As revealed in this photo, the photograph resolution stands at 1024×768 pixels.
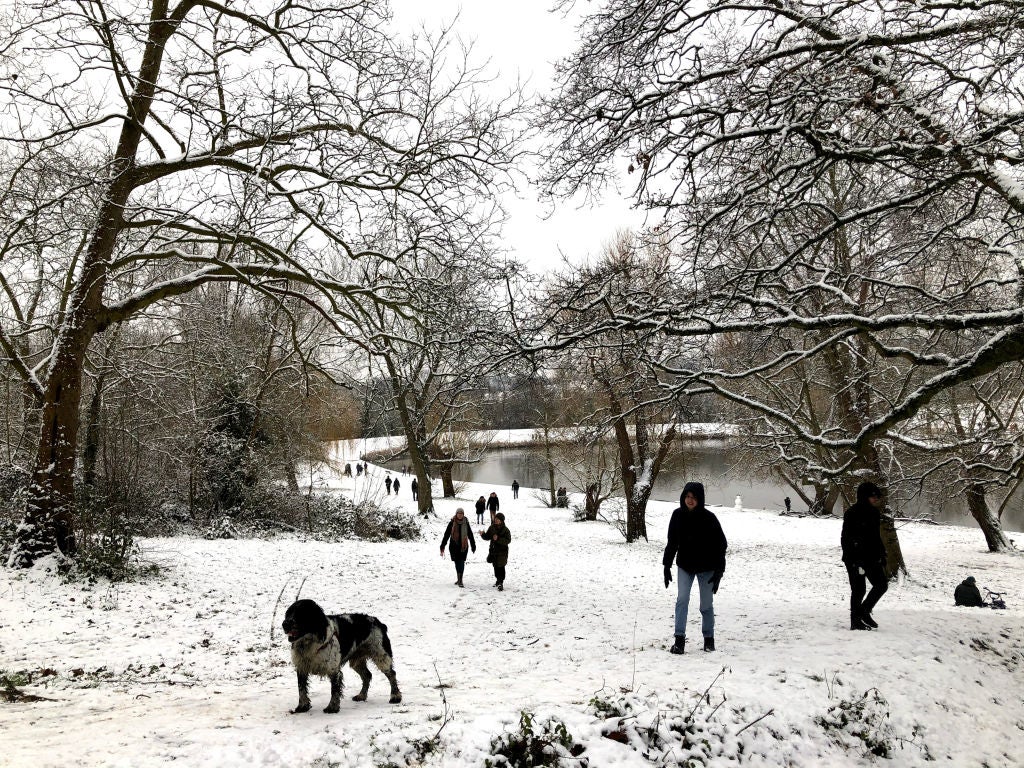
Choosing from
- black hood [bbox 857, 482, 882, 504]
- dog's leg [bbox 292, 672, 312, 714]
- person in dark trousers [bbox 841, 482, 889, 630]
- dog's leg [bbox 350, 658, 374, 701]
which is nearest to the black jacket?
person in dark trousers [bbox 841, 482, 889, 630]

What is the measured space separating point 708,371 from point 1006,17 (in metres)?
4.57

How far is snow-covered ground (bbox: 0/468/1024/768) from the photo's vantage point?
13.4 feet

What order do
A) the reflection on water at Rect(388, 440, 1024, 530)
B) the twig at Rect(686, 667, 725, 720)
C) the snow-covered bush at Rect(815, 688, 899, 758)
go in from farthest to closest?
1. the reflection on water at Rect(388, 440, 1024, 530)
2. the snow-covered bush at Rect(815, 688, 899, 758)
3. the twig at Rect(686, 667, 725, 720)

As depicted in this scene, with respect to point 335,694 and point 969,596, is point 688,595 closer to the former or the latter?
point 335,694

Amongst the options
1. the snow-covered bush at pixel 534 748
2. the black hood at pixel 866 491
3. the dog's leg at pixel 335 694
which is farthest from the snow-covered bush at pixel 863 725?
the dog's leg at pixel 335 694

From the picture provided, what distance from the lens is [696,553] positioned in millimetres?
6500

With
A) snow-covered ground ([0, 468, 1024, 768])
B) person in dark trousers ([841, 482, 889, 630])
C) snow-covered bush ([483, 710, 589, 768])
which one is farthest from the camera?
person in dark trousers ([841, 482, 889, 630])

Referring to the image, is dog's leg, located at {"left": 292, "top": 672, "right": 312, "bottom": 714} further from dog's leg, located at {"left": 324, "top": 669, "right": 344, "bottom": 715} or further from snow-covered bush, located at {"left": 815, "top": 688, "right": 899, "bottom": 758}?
snow-covered bush, located at {"left": 815, "top": 688, "right": 899, "bottom": 758}

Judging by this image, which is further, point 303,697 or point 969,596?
point 969,596

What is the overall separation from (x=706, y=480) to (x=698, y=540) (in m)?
30.4

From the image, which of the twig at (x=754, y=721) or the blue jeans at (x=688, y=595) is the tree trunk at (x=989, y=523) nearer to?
the blue jeans at (x=688, y=595)

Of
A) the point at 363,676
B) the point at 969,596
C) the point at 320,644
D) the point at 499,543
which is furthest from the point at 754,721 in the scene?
the point at 969,596

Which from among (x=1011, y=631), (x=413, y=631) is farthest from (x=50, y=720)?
(x=1011, y=631)

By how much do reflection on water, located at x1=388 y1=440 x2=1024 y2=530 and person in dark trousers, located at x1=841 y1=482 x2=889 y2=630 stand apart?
17481mm
